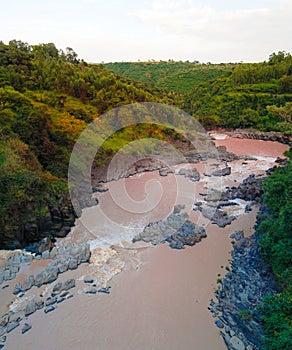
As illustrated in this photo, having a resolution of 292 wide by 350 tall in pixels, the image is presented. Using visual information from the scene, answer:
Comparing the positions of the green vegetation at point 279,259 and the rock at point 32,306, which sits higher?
the green vegetation at point 279,259

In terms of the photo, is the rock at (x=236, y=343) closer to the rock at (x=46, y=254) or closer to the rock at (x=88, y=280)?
the rock at (x=88, y=280)

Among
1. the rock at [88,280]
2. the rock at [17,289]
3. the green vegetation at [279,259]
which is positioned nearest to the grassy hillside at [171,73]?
the green vegetation at [279,259]

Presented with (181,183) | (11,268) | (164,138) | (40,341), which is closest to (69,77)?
(164,138)

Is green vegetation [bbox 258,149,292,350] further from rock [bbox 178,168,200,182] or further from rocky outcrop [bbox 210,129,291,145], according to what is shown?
rocky outcrop [bbox 210,129,291,145]

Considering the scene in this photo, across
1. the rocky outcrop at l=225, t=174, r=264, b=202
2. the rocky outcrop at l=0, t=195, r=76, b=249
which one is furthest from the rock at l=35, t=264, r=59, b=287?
the rocky outcrop at l=225, t=174, r=264, b=202

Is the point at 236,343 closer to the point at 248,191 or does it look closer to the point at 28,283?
the point at 28,283

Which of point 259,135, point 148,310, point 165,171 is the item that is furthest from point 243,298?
point 259,135
